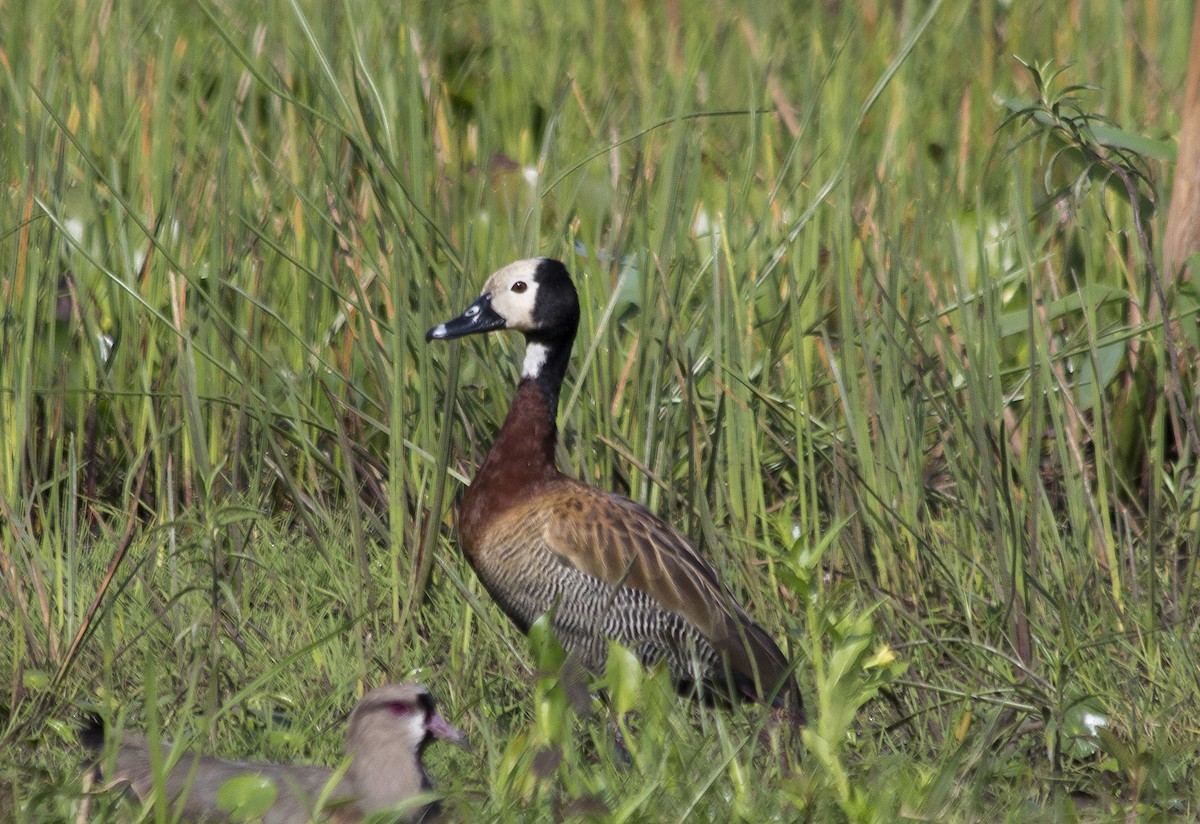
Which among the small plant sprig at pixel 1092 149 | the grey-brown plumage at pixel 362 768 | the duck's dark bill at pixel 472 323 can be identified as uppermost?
the small plant sprig at pixel 1092 149

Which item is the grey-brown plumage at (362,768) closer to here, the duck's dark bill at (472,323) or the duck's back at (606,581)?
the duck's back at (606,581)

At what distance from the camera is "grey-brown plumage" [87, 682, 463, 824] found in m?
2.88

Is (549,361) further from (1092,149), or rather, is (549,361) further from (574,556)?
(1092,149)

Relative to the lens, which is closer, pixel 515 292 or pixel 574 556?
pixel 574 556

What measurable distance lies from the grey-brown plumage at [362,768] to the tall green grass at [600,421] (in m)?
0.13

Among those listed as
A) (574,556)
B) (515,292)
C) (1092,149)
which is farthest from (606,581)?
(1092,149)

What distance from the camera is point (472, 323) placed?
4.31m

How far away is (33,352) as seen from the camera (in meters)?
4.42

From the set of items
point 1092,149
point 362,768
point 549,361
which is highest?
point 1092,149

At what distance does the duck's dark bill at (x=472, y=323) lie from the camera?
4.19 meters

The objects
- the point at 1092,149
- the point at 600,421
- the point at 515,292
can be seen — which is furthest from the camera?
the point at 600,421

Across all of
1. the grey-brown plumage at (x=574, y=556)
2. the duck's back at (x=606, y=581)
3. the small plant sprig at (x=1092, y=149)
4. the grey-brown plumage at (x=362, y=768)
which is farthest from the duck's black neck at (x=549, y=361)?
the grey-brown plumage at (x=362, y=768)

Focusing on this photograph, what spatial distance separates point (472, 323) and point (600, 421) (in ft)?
1.51

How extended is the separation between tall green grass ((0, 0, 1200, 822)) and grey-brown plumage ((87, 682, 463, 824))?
0.13 meters
